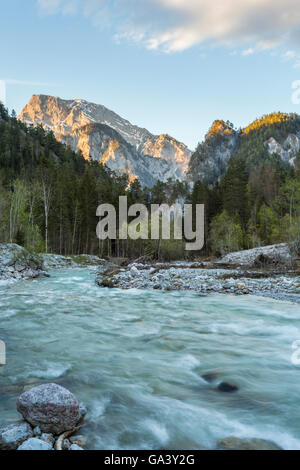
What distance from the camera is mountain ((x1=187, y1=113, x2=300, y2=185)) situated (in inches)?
6673

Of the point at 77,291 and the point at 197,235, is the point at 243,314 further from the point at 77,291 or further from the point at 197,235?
the point at 197,235

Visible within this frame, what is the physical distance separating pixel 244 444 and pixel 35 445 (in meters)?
2.27

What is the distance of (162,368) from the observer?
545 cm

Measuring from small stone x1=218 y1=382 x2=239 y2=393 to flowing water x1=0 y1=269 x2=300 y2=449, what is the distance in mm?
104

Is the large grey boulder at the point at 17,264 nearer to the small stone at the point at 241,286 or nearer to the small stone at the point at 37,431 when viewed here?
the small stone at the point at 241,286

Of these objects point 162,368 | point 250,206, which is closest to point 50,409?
point 162,368

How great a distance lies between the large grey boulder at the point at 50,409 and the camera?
311cm

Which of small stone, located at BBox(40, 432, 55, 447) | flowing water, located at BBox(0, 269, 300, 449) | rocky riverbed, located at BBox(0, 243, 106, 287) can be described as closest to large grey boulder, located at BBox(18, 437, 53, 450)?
small stone, located at BBox(40, 432, 55, 447)

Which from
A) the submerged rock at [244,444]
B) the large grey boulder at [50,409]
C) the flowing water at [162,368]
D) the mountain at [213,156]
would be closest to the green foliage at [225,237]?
the flowing water at [162,368]

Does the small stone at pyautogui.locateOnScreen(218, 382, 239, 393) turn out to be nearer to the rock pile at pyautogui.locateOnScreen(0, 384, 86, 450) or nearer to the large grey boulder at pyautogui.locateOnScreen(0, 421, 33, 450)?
the rock pile at pyautogui.locateOnScreen(0, 384, 86, 450)

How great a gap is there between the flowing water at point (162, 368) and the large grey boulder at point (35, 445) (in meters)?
0.50

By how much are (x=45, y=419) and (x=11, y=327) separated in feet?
18.4

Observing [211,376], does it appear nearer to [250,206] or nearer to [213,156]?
[250,206]

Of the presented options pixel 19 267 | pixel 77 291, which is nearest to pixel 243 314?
pixel 77 291
